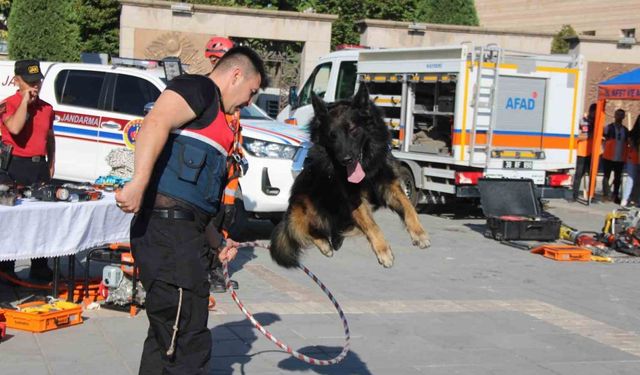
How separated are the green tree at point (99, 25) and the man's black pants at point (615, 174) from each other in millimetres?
17917

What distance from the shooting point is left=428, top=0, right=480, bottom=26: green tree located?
94.8ft

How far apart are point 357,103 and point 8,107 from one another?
4891 mm

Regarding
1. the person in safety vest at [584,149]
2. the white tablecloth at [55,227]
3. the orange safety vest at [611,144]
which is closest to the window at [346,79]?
the person in safety vest at [584,149]

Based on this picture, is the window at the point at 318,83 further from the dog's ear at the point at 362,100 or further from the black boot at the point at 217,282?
the dog's ear at the point at 362,100

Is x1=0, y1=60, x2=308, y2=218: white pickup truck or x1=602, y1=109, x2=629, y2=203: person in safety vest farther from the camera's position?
x1=602, y1=109, x2=629, y2=203: person in safety vest

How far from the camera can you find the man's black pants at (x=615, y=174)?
1897cm

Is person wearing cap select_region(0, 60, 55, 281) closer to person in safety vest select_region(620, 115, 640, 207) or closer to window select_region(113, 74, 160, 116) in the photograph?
window select_region(113, 74, 160, 116)

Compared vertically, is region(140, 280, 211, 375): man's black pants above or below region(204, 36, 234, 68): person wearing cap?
below

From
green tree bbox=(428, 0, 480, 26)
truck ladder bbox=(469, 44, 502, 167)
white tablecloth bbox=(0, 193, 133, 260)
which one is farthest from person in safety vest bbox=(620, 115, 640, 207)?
white tablecloth bbox=(0, 193, 133, 260)

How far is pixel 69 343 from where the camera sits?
21.6ft

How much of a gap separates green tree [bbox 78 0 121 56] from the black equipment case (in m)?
19.5

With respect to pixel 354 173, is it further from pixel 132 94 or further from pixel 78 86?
pixel 78 86

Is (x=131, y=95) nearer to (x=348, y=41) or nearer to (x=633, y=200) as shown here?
(x=633, y=200)

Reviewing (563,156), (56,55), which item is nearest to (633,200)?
(563,156)
